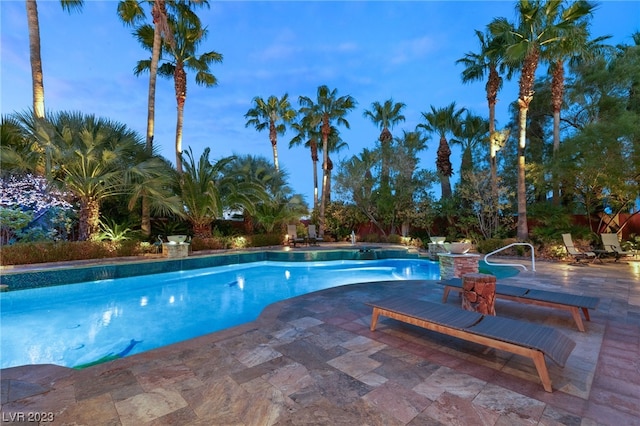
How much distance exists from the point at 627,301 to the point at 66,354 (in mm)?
8514

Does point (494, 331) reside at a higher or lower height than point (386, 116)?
lower

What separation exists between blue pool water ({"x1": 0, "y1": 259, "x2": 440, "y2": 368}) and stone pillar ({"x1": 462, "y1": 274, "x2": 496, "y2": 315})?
11.7 ft

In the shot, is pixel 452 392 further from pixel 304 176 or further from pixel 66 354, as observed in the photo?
pixel 304 176

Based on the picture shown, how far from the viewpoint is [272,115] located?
22312mm

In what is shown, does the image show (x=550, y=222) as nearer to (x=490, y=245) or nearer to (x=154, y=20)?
(x=490, y=245)

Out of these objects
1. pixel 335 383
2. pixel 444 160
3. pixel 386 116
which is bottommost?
pixel 335 383

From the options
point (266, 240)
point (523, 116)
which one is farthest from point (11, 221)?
point (523, 116)

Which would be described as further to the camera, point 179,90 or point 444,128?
point 444,128

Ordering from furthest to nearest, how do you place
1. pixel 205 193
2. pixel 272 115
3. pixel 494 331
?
pixel 272 115
pixel 205 193
pixel 494 331

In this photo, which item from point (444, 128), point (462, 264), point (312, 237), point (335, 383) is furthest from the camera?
point (444, 128)

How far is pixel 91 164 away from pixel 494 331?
11.6m

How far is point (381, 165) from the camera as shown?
17.9m

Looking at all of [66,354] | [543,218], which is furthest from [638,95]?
[66,354]

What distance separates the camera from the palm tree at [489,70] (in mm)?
12969
